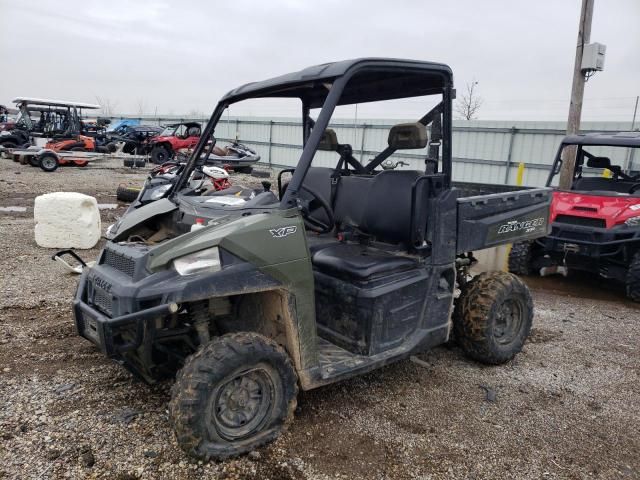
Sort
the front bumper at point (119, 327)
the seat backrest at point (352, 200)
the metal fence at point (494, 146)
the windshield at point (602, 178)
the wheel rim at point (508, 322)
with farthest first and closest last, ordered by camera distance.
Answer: the metal fence at point (494, 146)
the windshield at point (602, 178)
the wheel rim at point (508, 322)
the seat backrest at point (352, 200)
the front bumper at point (119, 327)

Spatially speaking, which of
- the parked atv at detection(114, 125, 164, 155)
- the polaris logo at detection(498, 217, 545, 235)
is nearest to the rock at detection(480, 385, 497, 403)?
the polaris logo at detection(498, 217, 545, 235)

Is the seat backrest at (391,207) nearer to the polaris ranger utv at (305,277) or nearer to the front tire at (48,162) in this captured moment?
the polaris ranger utv at (305,277)

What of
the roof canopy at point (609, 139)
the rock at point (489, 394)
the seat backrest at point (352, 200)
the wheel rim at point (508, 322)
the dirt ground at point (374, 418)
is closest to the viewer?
the dirt ground at point (374, 418)

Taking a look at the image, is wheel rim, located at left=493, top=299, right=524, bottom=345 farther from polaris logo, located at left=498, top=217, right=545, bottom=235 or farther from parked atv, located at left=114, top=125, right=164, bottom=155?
parked atv, located at left=114, top=125, right=164, bottom=155

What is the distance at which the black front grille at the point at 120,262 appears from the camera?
2.75 meters

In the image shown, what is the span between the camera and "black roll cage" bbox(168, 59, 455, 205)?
297 cm

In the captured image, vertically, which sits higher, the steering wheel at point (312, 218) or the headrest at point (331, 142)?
the headrest at point (331, 142)

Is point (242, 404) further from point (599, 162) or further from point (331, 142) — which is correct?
point (599, 162)

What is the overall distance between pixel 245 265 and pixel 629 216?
212 inches

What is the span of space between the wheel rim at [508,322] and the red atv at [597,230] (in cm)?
232

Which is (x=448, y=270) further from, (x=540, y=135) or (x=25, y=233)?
(x=540, y=135)

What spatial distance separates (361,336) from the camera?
330 cm

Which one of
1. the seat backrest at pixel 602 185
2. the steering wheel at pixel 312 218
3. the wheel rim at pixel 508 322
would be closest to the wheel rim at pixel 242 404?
the steering wheel at pixel 312 218

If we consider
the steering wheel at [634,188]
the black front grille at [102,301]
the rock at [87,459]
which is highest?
the steering wheel at [634,188]
